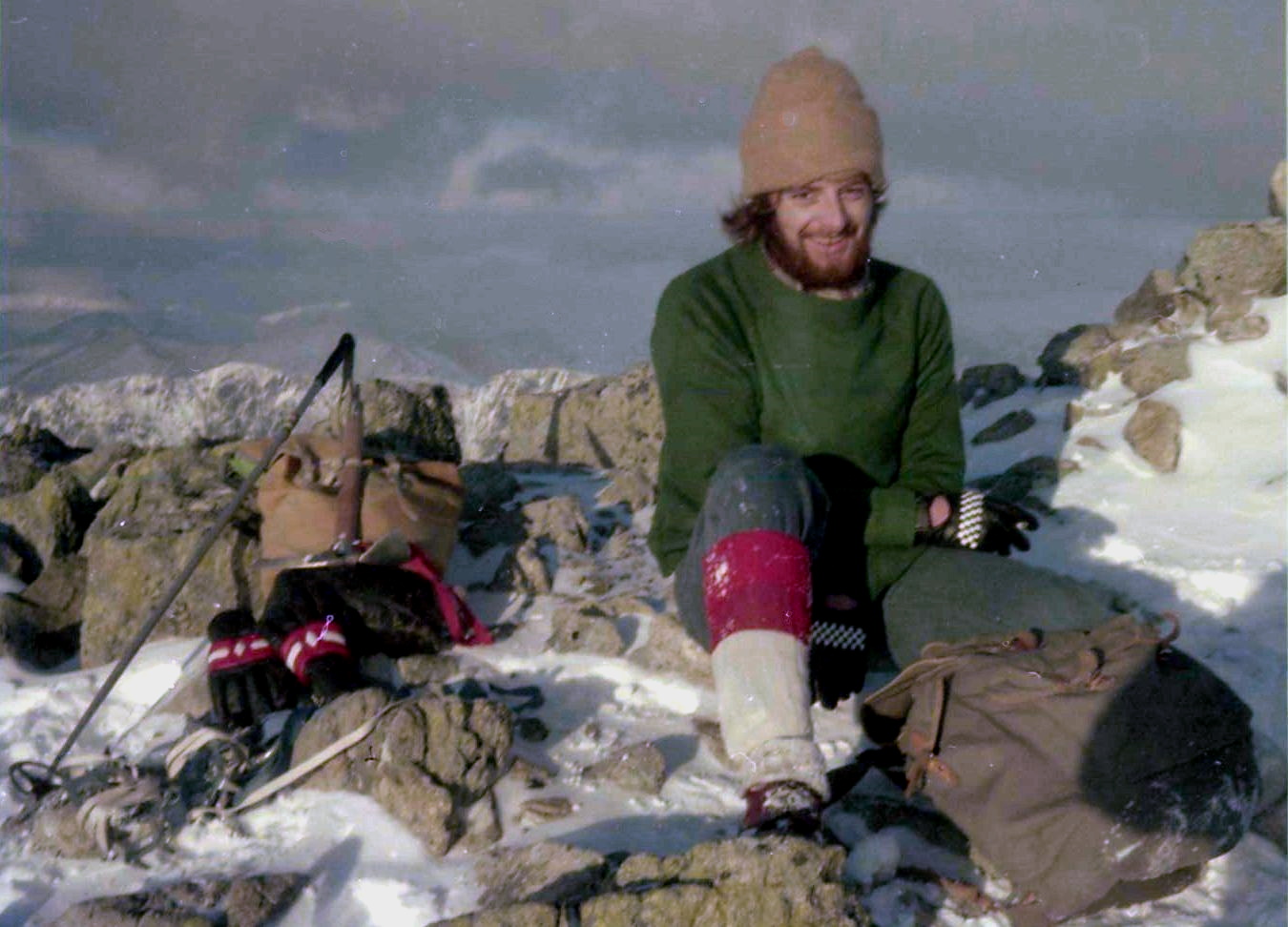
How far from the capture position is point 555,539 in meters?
4.35

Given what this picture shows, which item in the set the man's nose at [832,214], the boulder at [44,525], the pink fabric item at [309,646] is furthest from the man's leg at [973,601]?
the boulder at [44,525]

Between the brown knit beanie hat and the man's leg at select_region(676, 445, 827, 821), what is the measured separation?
92 centimetres

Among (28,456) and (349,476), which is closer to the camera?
(349,476)

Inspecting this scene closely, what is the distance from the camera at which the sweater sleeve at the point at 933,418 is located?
10.4 ft

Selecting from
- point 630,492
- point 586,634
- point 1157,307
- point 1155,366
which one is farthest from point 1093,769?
point 1157,307

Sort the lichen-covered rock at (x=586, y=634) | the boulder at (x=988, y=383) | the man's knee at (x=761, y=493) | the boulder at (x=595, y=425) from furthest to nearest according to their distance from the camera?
the boulder at (x=988, y=383)
the boulder at (x=595, y=425)
the lichen-covered rock at (x=586, y=634)
the man's knee at (x=761, y=493)

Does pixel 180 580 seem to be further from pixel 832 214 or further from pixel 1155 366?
pixel 1155 366

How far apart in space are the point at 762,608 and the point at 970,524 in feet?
3.16

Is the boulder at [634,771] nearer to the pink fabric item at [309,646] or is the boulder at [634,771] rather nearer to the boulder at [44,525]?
the pink fabric item at [309,646]

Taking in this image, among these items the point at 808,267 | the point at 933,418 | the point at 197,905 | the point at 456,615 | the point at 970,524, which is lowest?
the point at 197,905

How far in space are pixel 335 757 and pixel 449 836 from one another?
0.40m

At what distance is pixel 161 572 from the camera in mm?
3984

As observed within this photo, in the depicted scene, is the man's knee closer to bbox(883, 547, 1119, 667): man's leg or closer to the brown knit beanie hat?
bbox(883, 547, 1119, 667): man's leg

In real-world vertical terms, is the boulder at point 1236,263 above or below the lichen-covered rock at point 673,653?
above
